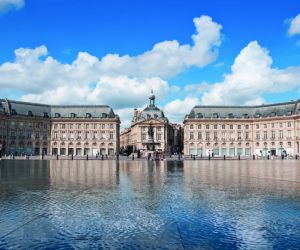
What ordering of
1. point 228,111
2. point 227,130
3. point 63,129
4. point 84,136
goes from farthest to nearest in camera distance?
point 228,111
point 227,130
point 84,136
point 63,129

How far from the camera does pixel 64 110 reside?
146 metres

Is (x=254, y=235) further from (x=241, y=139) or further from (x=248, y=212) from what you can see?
(x=241, y=139)

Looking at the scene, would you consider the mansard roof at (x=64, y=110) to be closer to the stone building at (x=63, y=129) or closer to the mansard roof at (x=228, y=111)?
the stone building at (x=63, y=129)

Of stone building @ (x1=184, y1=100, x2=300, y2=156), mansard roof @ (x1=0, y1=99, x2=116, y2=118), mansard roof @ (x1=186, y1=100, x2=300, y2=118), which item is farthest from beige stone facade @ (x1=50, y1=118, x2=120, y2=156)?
mansard roof @ (x1=186, y1=100, x2=300, y2=118)

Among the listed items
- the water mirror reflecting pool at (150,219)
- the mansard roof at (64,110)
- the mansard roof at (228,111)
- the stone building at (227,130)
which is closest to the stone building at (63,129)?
the mansard roof at (64,110)

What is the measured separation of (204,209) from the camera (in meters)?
13.7

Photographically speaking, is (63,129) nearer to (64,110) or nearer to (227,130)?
(64,110)

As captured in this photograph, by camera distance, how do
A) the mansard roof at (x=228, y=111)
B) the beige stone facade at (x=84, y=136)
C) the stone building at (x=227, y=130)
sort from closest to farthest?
the beige stone facade at (x=84, y=136)
the stone building at (x=227, y=130)
the mansard roof at (x=228, y=111)

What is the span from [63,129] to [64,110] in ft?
23.9

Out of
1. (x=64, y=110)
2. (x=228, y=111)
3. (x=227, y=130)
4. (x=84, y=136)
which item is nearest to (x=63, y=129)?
(x=64, y=110)

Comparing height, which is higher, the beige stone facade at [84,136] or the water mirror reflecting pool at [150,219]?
the beige stone facade at [84,136]

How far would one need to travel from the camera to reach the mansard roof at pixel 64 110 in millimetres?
138425

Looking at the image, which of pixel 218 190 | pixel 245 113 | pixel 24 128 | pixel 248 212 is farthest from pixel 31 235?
pixel 245 113

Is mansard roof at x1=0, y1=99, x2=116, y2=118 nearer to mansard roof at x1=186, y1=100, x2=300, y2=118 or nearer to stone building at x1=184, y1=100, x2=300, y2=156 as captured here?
stone building at x1=184, y1=100, x2=300, y2=156
